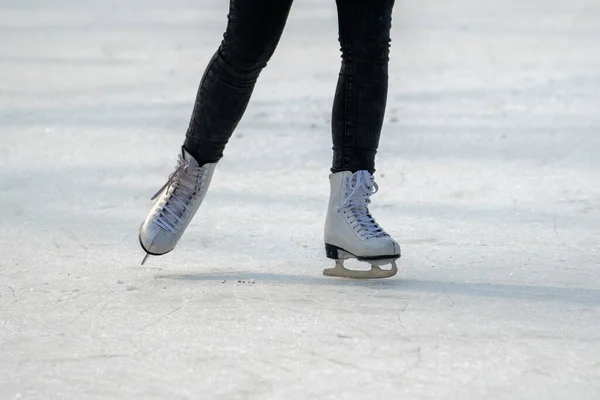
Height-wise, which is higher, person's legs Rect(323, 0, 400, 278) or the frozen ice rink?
person's legs Rect(323, 0, 400, 278)

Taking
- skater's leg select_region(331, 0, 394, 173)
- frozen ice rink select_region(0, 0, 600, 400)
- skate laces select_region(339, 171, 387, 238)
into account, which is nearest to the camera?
frozen ice rink select_region(0, 0, 600, 400)

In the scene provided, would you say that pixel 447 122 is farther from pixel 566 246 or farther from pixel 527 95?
pixel 566 246

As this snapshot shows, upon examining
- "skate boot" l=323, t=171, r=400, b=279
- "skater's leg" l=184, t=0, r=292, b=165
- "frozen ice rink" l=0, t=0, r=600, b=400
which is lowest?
"frozen ice rink" l=0, t=0, r=600, b=400

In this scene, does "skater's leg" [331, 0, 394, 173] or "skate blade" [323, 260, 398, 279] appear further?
"skate blade" [323, 260, 398, 279]

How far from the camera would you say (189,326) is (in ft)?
9.05

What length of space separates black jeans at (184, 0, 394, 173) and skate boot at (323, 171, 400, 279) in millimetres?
37

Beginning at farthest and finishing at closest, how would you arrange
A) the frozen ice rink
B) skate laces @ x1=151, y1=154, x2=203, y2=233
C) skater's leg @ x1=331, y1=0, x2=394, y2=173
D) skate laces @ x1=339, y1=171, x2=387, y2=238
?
1. skate laces @ x1=151, y1=154, x2=203, y2=233
2. skate laces @ x1=339, y1=171, x2=387, y2=238
3. skater's leg @ x1=331, y1=0, x2=394, y2=173
4. the frozen ice rink

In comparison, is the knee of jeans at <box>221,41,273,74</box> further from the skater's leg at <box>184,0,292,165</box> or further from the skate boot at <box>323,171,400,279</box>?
the skate boot at <box>323,171,400,279</box>

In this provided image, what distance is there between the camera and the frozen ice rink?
246 centimetres

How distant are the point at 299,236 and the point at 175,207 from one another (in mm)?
568

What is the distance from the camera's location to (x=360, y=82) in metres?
3.18

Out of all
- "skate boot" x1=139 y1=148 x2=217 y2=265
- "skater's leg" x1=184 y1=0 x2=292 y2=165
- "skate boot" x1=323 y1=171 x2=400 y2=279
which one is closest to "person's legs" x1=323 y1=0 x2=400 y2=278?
"skate boot" x1=323 y1=171 x2=400 y2=279

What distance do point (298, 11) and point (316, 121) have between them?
5.22m

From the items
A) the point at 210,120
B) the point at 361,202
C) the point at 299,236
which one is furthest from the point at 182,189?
the point at 299,236
